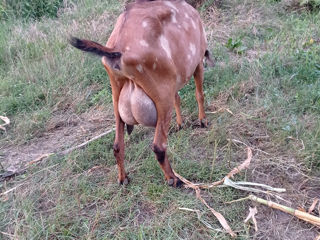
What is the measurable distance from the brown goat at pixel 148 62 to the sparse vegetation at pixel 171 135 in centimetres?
32

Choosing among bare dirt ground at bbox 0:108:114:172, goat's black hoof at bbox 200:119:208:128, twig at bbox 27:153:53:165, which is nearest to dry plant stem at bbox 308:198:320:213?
goat's black hoof at bbox 200:119:208:128

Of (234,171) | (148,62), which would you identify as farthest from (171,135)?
(148,62)

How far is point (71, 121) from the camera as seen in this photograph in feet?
14.8

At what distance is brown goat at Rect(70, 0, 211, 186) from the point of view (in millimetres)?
2805

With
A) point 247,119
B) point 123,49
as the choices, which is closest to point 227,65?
point 247,119

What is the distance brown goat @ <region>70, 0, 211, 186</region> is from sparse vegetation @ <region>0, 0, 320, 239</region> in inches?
12.8

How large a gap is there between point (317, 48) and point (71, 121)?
125 inches

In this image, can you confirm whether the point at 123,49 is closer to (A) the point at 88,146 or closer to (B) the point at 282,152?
(A) the point at 88,146

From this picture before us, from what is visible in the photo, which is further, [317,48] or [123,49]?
[317,48]

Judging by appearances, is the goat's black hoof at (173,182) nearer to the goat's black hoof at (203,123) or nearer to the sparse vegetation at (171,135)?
the sparse vegetation at (171,135)

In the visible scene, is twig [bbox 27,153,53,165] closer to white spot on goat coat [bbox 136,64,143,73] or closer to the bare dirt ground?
the bare dirt ground

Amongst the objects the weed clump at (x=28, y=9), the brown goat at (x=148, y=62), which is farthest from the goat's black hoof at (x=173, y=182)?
the weed clump at (x=28, y=9)

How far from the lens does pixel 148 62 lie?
284cm

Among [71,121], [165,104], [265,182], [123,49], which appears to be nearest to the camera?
[123,49]
